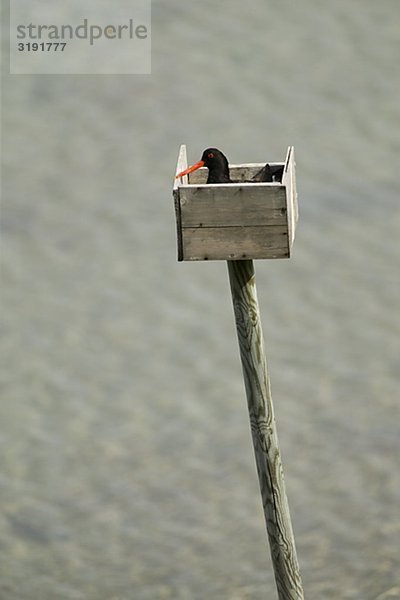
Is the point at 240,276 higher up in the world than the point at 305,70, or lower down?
lower down

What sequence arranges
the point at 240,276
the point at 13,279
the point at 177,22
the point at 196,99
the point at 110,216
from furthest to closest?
the point at 177,22 → the point at 196,99 → the point at 110,216 → the point at 13,279 → the point at 240,276

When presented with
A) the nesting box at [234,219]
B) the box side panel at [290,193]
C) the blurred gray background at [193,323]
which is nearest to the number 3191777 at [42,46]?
the blurred gray background at [193,323]

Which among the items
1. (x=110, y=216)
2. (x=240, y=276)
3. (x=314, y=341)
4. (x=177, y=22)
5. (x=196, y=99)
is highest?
(x=177, y=22)

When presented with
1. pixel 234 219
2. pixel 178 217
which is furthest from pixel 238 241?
pixel 178 217

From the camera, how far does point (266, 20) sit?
1207 centimetres

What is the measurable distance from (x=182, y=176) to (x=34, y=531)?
8.53 feet

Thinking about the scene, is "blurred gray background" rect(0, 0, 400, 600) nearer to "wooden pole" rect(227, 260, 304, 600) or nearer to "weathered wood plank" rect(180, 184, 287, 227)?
"wooden pole" rect(227, 260, 304, 600)

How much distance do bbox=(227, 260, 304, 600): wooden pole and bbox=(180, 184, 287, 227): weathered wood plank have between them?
0.20 meters

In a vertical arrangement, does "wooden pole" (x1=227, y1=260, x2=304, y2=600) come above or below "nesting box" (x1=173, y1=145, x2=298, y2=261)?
below

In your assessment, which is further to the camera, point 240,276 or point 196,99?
point 196,99

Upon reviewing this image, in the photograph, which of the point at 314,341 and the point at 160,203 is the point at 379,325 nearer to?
the point at 314,341

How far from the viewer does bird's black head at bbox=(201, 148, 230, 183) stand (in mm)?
4738

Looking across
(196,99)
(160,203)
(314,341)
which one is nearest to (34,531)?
(314,341)

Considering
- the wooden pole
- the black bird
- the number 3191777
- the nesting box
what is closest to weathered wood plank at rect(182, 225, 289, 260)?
the nesting box
